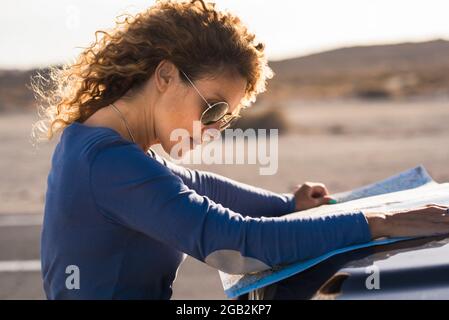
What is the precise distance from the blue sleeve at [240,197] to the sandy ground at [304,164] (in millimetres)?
2625

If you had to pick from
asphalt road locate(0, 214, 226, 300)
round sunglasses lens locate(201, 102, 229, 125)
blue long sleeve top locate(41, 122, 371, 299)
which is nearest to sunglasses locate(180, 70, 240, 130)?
round sunglasses lens locate(201, 102, 229, 125)

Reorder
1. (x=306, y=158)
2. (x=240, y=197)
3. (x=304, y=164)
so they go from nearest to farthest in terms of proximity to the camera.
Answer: (x=240, y=197), (x=304, y=164), (x=306, y=158)

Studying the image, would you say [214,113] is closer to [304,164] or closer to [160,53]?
[160,53]

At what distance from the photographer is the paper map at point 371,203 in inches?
74.0

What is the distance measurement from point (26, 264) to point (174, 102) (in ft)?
15.2

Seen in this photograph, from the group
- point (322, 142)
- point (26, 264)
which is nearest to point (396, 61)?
point (322, 142)

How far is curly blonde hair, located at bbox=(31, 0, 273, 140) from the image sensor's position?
2.16 meters

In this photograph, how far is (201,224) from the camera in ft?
6.12

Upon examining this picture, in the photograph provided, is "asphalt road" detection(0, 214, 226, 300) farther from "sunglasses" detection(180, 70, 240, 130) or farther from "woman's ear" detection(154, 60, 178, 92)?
"woman's ear" detection(154, 60, 178, 92)

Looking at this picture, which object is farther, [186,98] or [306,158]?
[306,158]

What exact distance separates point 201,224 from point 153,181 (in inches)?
6.5

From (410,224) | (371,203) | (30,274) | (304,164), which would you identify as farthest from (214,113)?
(304,164)

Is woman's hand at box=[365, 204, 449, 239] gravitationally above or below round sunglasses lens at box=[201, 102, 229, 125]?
below
